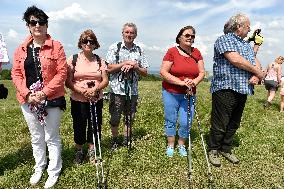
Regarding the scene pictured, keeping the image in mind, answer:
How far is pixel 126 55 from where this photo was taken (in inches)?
342

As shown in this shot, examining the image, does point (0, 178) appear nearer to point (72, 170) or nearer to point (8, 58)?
point (72, 170)

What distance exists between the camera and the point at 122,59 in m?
8.66

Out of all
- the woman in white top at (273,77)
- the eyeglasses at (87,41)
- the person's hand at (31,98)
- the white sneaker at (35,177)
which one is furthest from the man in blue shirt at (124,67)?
the woman in white top at (273,77)

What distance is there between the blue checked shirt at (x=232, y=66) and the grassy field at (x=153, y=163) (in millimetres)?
1997

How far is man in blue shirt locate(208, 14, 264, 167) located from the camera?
26.2 feet

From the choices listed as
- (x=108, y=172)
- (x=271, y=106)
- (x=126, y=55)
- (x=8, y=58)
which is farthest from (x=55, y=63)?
(x=271, y=106)

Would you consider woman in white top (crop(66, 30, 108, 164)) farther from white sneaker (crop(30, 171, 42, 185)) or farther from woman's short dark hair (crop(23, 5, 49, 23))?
white sneaker (crop(30, 171, 42, 185))

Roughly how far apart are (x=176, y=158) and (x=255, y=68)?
2.99 m

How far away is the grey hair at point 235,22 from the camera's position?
799 centimetres

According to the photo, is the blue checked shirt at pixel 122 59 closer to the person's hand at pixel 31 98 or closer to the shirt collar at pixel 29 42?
the shirt collar at pixel 29 42

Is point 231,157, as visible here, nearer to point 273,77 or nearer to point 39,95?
point 39,95

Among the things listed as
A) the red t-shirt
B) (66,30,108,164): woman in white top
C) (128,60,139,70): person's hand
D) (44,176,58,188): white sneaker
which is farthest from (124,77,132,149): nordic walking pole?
(44,176,58,188): white sneaker

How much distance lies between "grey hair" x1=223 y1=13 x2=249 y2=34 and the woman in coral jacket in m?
3.97

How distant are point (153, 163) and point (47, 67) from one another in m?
3.58
